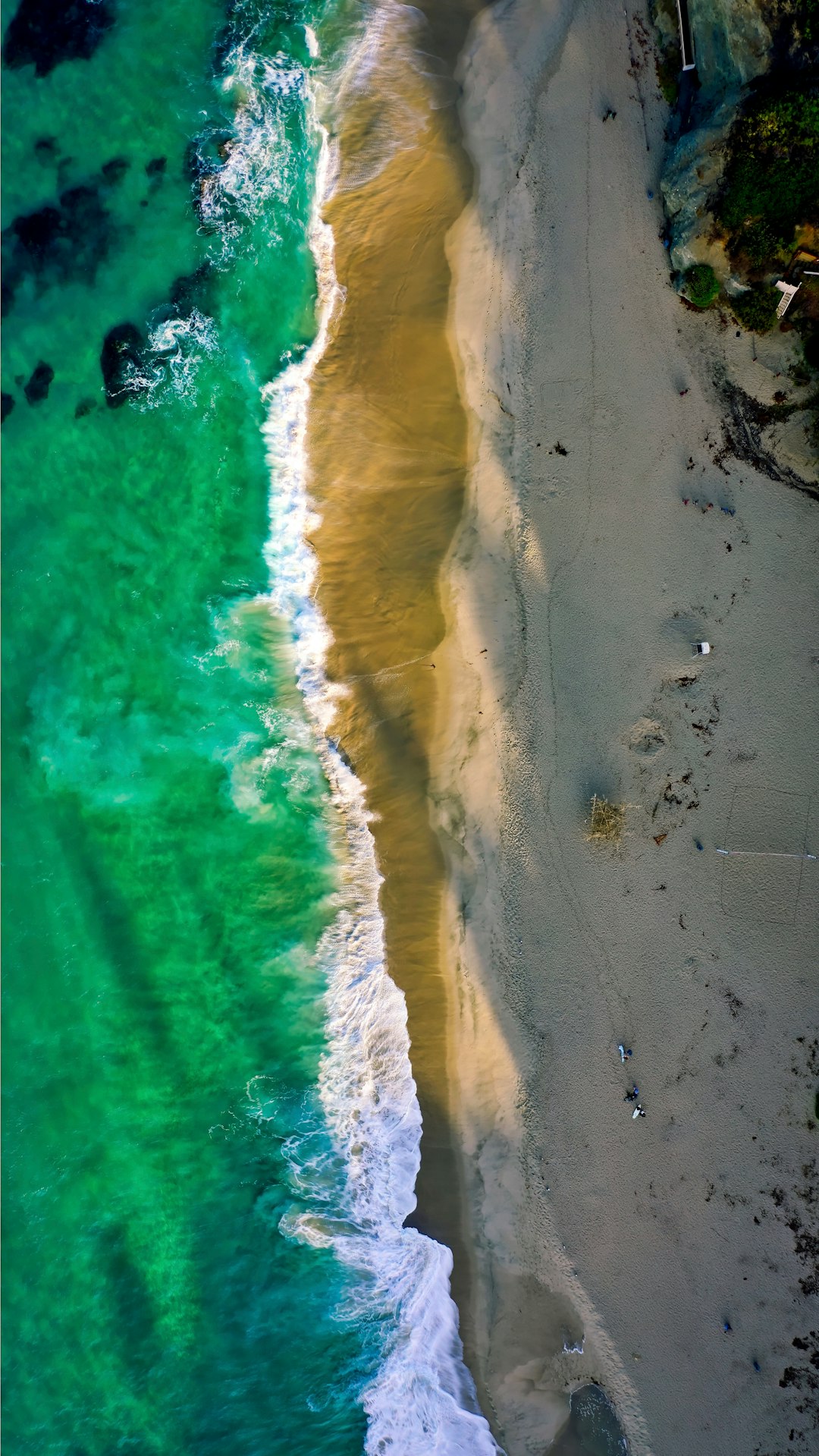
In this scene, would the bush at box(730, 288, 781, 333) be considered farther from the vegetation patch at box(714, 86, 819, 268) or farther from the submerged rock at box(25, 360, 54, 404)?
the submerged rock at box(25, 360, 54, 404)

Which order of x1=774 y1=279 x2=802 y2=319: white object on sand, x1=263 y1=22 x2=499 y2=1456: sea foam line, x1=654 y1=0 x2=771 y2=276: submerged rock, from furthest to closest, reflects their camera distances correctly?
x1=263 y1=22 x2=499 y2=1456: sea foam line
x1=774 y1=279 x2=802 y2=319: white object on sand
x1=654 y1=0 x2=771 y2=276: submerged rock

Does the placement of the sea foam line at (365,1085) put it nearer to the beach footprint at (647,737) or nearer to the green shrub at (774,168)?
the beach footprint at (647,737)

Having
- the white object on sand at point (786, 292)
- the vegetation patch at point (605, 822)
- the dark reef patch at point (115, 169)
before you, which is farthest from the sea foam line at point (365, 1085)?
the white object on sand at point (786, 292)

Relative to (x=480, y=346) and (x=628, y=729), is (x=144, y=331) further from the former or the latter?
(x=628, y=729)

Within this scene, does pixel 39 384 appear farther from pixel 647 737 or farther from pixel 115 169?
pixel 647 737

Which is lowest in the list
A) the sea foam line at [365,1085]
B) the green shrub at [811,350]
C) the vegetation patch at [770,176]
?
the sea foam line at [365,1085]

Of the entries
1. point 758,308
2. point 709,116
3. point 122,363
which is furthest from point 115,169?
point 758,308

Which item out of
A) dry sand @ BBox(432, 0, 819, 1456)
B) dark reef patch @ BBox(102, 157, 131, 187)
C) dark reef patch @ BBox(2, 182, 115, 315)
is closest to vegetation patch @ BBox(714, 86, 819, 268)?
dry sand @ BBox(432, 0, 819, 1456)
